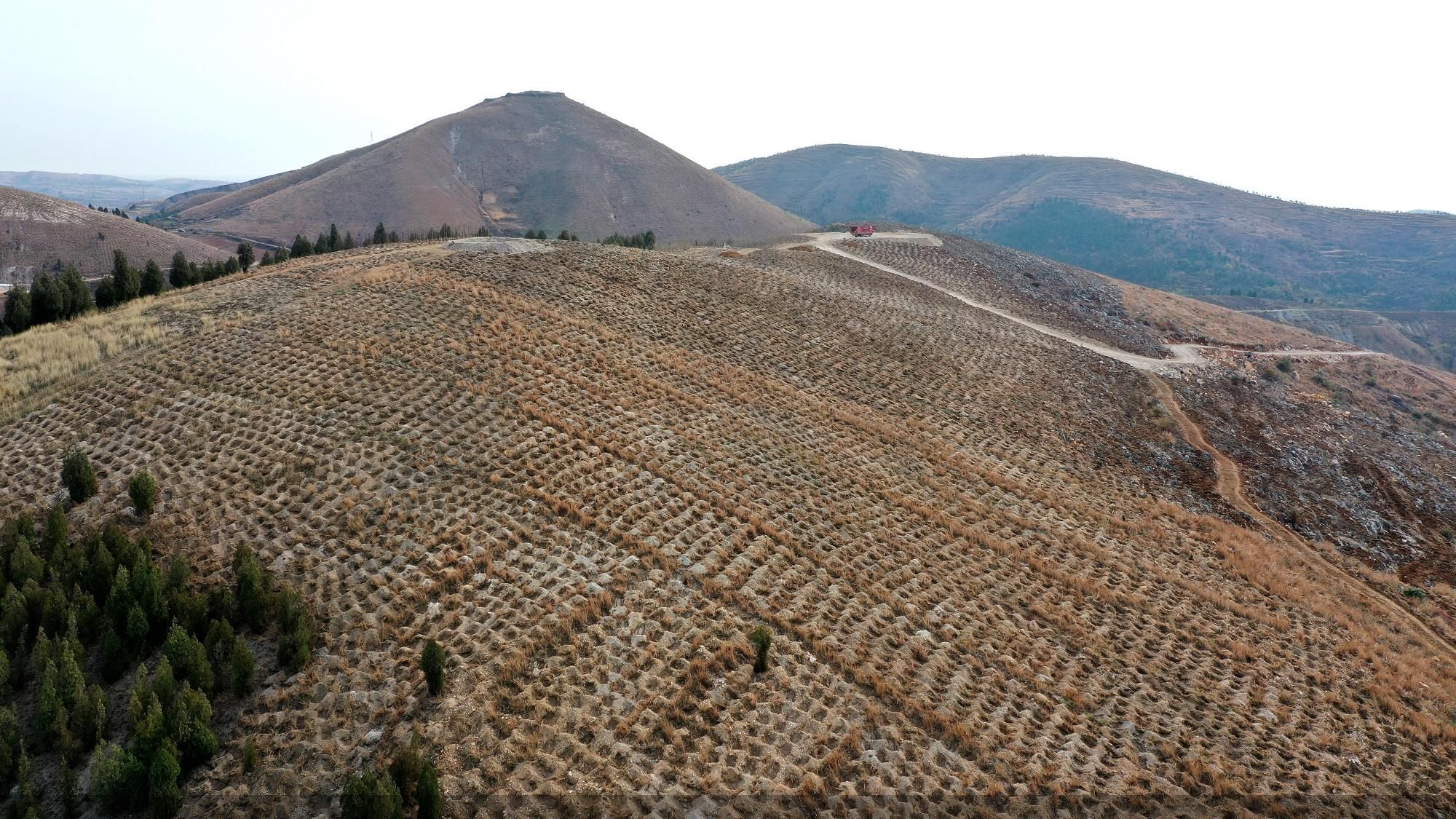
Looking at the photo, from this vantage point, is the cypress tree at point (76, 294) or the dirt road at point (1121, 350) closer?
the cypress tree at point (76, 294)

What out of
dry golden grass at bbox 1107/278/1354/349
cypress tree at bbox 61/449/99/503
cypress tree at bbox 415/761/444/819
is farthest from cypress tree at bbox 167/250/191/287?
dry golden grass at bbox 1107/278/1354/349

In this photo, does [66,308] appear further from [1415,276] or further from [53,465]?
[1415,276]

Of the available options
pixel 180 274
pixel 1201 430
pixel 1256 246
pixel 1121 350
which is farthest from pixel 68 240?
pixel 1256 246

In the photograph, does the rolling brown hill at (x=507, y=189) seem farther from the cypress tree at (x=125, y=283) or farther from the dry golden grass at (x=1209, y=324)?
the cypress tree at (x=125, y=283)

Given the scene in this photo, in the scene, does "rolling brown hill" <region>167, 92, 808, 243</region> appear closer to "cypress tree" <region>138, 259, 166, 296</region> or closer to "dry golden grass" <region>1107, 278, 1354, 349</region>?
"dry golden grass" <region>1107, 278, 1354, 349</region>

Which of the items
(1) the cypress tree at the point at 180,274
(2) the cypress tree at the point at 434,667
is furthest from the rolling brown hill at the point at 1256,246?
(2) the cypress tree at the point at 434,667

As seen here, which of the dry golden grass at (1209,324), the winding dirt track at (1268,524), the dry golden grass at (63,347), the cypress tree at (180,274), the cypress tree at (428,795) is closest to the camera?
the cypress tree at (428,795)

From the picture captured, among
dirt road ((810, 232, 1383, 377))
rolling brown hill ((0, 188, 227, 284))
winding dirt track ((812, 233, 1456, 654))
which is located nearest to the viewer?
winding dirt track ((812, 233, 1456, 654))
